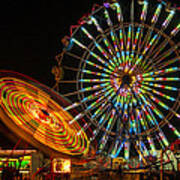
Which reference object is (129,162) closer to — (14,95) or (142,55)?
(142,55)

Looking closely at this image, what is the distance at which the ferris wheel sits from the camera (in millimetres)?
13508

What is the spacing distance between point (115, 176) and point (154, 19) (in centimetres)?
776

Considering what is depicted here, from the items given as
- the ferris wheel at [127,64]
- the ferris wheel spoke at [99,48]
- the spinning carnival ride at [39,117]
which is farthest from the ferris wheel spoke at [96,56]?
the spinning carnival ride at [39,117]

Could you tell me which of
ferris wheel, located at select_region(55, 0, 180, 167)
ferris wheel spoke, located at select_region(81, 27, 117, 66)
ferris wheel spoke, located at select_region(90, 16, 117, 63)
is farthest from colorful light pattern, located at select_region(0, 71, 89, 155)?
ferris wheel spoke, located at select_region(90, 16, 117, 63)

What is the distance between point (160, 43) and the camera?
1374 cm

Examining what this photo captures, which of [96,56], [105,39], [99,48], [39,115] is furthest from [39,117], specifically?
[105,39]

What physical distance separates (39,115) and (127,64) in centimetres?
463

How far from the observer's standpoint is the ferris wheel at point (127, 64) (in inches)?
532

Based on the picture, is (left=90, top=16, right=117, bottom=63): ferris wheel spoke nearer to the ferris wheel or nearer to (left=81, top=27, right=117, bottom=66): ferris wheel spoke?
the ferris wheel

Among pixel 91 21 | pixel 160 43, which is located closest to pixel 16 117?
pixel 91 21

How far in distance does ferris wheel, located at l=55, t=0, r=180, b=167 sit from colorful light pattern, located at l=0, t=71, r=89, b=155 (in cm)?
79

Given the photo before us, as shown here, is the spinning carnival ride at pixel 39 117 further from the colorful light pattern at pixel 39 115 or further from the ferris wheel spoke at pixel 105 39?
the ferris wheel spoke at pixel 105 39

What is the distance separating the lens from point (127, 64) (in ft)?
45.3

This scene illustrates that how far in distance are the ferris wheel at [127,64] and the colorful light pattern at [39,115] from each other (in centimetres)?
79
